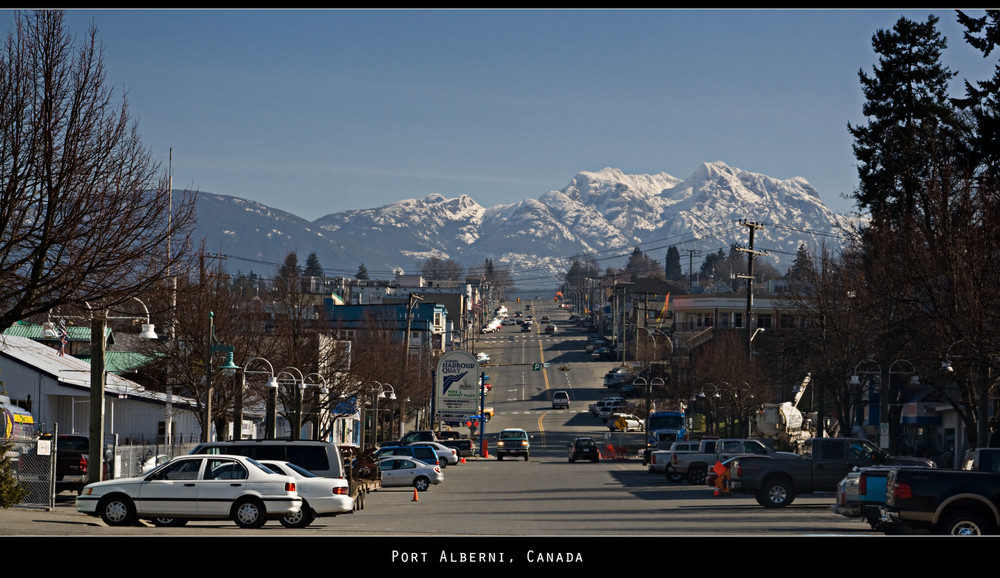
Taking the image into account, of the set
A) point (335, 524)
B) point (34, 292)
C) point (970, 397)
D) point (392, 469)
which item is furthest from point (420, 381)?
point (34, 292)

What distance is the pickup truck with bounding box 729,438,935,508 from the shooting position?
1196 inches

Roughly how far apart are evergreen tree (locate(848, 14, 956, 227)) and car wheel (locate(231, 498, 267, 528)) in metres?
38.5

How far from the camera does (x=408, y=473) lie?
4244 centimetres

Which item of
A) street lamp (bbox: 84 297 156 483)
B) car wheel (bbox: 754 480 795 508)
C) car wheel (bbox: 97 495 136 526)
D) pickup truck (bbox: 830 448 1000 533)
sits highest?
street lamp (bbox: 84 297 156 483)

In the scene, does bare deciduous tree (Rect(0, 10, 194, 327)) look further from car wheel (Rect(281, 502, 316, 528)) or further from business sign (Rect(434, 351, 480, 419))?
business sign (Rect(434, 351, 480, 419))

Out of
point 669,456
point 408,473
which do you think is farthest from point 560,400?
point 408,473

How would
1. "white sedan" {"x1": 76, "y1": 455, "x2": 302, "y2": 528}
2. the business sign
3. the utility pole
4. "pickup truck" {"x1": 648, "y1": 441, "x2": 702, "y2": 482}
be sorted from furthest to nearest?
the business sign < the utility pole < "pickup truck" {"x1": 648, "y1": 441, "x2": 702, "y2": 482} < "white sedan" {"x1": 76, "y1": 455, "x2": 302, "y2": 528}

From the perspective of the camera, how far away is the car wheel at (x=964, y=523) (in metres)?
18.3

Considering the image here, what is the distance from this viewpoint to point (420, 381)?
8512cm

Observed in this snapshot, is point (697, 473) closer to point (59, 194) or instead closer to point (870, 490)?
point (870, 490)

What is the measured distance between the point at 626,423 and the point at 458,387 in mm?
23049

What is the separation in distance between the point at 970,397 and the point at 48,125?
3005 centimetres

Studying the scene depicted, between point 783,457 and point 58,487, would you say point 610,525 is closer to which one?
point 783,457

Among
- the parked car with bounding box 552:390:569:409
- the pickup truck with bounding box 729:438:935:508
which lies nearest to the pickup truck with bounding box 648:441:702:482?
the pickup truck with bounding box 729:438:935:508
